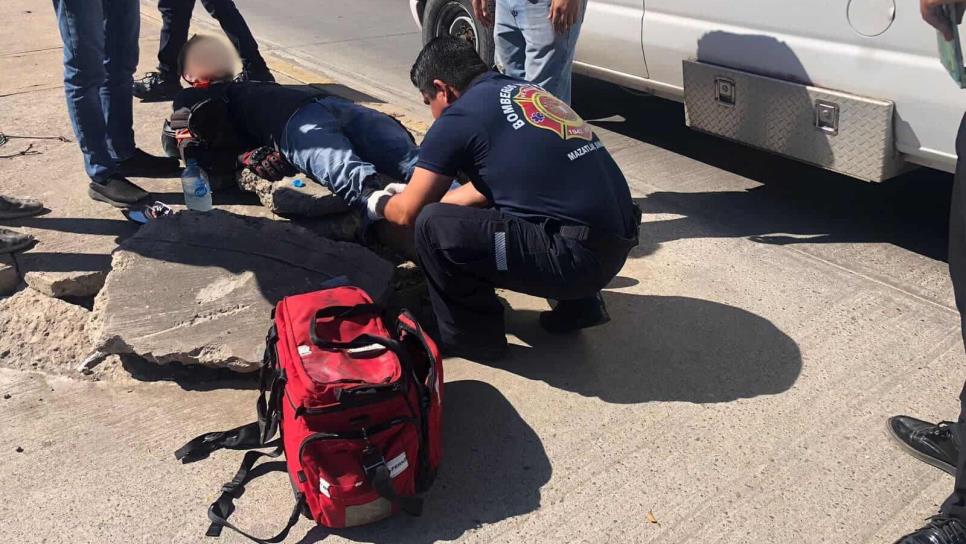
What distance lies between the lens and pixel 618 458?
288 cm

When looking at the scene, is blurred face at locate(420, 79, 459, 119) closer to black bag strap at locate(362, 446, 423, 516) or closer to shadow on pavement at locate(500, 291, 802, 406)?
shadow on pavement at locate(500, 291, 802, 406)

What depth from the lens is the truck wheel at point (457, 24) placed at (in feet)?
19.2

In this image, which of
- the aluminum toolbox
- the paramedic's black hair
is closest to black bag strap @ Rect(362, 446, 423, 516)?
the paramedic's black hair

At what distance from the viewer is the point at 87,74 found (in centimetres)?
416

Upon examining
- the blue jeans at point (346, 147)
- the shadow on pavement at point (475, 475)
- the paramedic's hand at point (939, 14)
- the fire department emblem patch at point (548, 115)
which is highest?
the paramedic's hand at point (939, 14)

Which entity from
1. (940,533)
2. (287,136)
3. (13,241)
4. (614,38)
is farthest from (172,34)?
(940,533)

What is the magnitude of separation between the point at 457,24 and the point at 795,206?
274 centimetres

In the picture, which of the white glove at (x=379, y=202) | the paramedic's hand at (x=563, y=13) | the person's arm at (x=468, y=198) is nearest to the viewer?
the person's arm at (x=468, y=198)

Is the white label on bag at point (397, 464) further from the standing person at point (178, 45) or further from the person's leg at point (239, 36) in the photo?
the person's leg at point (239, 36)

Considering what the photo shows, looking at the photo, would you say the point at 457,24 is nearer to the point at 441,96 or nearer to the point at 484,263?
the point at 441,96

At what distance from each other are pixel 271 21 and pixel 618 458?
782cm

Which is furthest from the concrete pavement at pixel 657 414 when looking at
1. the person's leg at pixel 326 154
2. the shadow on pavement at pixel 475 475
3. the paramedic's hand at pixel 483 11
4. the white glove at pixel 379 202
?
the paramedic's hand at pixel 483 11

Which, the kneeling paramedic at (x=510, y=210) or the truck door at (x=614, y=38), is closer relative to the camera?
the kneeling paramedic at (x=510, y=210)

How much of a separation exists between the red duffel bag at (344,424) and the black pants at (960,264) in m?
1.47
